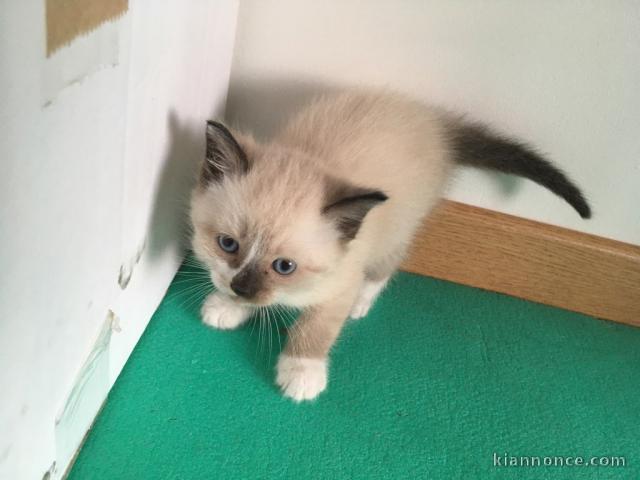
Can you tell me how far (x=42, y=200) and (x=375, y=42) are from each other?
742 mm

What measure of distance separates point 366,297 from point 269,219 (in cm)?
41

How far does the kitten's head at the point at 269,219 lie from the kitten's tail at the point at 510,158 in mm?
362

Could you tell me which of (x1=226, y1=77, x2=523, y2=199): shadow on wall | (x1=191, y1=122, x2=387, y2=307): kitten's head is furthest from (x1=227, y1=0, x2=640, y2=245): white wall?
(x1=191, y1=122, x2=387, y2=307): kitten's head

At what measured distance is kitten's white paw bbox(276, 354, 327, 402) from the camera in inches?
35.9

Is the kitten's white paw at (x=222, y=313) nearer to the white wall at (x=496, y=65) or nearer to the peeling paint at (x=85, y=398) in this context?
the peeling paint at (x=85, y=398)

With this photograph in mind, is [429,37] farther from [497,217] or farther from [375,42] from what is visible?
[497,217]

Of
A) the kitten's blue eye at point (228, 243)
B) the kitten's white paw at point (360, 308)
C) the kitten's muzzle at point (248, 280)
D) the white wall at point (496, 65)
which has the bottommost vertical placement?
the kitten's white paw at point (360, 308)

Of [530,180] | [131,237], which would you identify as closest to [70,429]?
[131,237]

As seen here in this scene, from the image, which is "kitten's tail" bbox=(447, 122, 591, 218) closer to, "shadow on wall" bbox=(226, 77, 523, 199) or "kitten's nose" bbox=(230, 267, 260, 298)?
"shadow on wall" bbox=(226, 77, 523, 199)

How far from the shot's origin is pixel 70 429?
71cm

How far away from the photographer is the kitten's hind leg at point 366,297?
3.66 ft

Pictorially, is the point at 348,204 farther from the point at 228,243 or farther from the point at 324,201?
the point at 228,243

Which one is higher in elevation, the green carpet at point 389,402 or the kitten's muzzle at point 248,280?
the kitten's muzzle at point 248,280

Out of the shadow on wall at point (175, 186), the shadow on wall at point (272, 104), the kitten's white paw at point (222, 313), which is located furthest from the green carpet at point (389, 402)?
the shadow on wall at point (272, 104)
